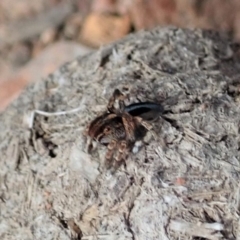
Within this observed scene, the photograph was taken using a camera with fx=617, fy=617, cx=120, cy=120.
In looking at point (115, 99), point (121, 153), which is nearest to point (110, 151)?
point (121, 153)

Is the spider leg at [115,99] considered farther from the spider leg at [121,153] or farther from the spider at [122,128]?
the spider leg at [121,153]

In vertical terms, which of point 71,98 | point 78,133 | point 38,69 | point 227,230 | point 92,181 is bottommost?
point 227,230

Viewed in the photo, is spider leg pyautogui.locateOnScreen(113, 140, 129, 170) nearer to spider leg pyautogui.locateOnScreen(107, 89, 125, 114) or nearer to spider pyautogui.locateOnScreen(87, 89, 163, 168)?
spider pyautogui.locateOnScreen(87, 89, 163, 168)

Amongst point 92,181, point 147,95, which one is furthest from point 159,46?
point 92,181

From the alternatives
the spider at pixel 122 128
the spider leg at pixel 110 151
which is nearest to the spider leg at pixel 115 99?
the spider at pixel 122 128

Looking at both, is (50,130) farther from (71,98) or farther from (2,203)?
(2,203)

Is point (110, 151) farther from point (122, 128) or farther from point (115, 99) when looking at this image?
point (115, 99)

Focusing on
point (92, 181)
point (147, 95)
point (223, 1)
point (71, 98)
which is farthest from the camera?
point (223, 1)

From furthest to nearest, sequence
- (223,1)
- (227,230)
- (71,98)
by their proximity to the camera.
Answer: (223,1) < (71,98) < (227,230)

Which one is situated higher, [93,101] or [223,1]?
[223,1]
